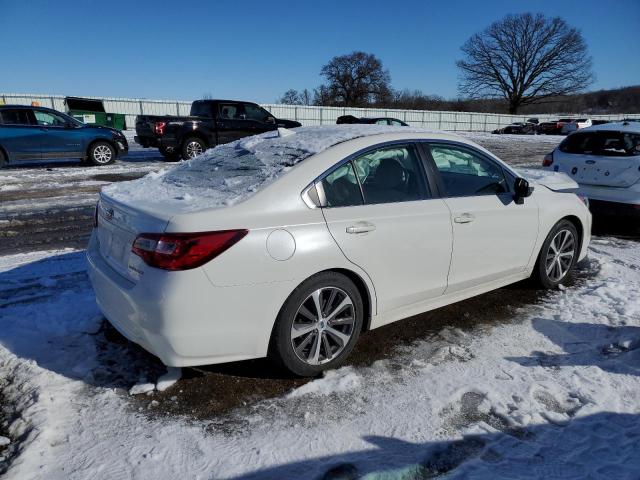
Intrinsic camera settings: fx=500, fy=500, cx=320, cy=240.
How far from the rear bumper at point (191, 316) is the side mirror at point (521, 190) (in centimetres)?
238

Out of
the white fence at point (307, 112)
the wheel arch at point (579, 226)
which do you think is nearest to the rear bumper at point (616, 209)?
the wheel arch at point (579, 226)

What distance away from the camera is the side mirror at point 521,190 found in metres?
4.08

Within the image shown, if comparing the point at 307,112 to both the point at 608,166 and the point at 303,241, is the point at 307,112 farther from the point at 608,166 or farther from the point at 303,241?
the point at 303,241

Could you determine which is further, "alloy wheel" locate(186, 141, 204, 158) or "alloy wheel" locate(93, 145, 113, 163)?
"alloy wheel" locate(186, 141, 204, 158)

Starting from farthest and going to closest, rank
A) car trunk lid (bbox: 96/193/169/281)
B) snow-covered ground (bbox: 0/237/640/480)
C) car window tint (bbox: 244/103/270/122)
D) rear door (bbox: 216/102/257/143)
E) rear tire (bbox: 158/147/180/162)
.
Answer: car window tint (bbox: 244/103/270/122) → rear door (bbox: 216/102/257/143) → rear tire (bbox: 158/147/180/162) → car trunk lid (bbox: 96/193/169/281) → snow-covered ground (bbox: 0/237/640/480)

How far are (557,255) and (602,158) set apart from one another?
3019 millimetres

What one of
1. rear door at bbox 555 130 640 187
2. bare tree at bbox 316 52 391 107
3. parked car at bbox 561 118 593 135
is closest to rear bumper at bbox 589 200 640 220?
rear door at bbox 555 130 640 187

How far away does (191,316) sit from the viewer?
8.77ft

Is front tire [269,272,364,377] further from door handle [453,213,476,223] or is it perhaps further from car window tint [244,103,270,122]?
car window tint [244,103,270,122]

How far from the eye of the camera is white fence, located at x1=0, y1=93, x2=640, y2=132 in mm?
27953

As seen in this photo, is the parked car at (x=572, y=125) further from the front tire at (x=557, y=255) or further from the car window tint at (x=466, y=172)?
the car window tint at (x=466, y=172)

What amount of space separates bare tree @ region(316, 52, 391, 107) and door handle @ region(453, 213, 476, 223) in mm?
79030

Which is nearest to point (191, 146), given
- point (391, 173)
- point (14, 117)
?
point (14, 117)

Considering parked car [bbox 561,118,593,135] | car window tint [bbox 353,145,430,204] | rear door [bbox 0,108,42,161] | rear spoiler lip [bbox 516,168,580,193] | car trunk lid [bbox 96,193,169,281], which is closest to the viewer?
car trunk lid [bbox 96,193,169,281]
